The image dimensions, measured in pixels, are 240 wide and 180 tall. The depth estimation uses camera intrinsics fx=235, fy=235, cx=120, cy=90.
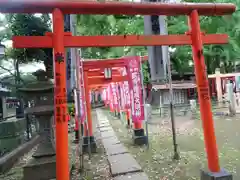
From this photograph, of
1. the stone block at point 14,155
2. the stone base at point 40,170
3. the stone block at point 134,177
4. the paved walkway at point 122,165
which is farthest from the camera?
the stone block at point 14,155

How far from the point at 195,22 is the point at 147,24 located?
885mm

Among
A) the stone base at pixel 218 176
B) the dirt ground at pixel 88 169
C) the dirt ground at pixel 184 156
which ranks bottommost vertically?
the dirt ground at pixel 88 169

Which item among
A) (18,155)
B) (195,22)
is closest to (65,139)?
(195,22)

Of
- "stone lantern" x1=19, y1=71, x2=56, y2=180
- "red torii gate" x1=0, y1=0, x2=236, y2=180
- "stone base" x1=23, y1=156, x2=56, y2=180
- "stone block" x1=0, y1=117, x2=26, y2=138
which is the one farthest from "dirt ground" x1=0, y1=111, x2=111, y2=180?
"red torii gate" x1=0, y1=0, x2=236, y2=180

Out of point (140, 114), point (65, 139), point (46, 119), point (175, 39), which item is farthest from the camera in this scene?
point (140, 114)

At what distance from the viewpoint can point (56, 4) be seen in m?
3.62

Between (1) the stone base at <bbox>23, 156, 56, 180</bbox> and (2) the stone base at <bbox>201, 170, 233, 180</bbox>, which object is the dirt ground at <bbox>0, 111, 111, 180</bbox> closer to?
(1) the stone base at <bbox>23, 156, 56, 180</bbox>

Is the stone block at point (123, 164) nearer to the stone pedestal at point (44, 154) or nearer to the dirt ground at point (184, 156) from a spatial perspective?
the dirt ground at point (184, 156)

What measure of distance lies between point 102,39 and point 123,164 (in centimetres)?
389

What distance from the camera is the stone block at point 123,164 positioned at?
19.2 feet

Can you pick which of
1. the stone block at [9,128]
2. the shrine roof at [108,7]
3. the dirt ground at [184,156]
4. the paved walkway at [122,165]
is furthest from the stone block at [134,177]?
the stone block at [9,128]

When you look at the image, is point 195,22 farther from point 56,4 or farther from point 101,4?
point 56,4

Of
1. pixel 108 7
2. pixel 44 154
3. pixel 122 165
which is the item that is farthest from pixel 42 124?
pixel 108 7

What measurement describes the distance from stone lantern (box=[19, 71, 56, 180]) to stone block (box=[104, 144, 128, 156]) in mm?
2419
